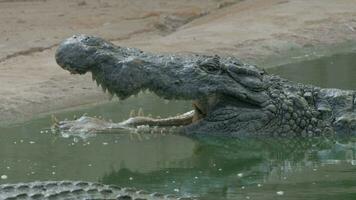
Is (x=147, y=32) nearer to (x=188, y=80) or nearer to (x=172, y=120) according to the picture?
(x=172, y=120)

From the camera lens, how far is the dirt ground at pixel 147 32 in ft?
33.2

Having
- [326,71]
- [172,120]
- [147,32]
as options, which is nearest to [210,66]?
[172,120]

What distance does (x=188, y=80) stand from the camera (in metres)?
7.17

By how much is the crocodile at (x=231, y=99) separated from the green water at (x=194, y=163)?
4.5 inches

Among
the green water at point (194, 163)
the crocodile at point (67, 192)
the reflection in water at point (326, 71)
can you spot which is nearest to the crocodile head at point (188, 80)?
the green water at point (194, 163)

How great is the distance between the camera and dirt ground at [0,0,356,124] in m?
10.1

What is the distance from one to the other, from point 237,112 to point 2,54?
5320 mm

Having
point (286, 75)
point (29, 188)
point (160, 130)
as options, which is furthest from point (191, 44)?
point (29, 188)

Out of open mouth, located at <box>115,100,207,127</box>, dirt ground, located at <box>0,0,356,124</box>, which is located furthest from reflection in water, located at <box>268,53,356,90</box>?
open mouth, located at <box>115,100,207,127</box>

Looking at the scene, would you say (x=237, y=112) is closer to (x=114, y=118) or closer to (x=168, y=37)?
(x=114, y=118)

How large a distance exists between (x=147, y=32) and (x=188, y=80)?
24.3 feet

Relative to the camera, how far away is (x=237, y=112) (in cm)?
741

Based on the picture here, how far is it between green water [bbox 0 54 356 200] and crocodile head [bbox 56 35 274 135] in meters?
0.18

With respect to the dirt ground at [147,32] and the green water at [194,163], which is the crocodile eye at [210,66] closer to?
the green water at [194,163]
